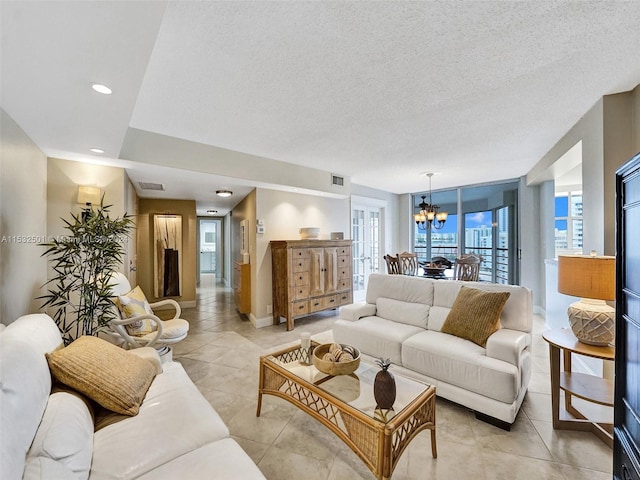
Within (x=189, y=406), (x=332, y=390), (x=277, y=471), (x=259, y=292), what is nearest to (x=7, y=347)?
(x=189, y=406)

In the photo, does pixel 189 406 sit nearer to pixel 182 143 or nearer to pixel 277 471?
pixel 277 471

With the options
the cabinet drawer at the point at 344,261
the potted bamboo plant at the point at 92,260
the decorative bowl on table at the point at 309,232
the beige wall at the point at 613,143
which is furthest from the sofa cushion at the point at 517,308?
the potted bamboo plant at the point at 92,260

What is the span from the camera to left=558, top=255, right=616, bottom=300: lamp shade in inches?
72.0

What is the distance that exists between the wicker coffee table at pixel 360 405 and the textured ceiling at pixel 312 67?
209 centimetres

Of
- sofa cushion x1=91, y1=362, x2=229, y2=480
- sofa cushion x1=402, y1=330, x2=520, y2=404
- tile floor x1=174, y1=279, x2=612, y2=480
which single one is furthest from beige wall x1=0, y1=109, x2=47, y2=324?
sofa cushion x1=402, y1=330, x2=520, y2=404

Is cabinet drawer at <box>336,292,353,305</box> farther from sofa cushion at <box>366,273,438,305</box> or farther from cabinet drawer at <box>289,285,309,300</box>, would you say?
sofa cushion at <box>366,273,438,305</box>

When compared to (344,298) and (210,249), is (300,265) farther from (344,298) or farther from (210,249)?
(210,249)

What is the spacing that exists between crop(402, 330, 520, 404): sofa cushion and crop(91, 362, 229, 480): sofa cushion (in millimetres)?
1701

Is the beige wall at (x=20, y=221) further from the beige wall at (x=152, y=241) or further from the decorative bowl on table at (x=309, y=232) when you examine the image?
the decorative bowl on table at (x=309, y=232)

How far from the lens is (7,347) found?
3.75ft

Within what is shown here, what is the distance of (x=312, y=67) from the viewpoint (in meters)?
1.97

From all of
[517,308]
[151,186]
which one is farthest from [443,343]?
[151,186]

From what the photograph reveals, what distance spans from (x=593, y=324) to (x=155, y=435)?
2.70 m

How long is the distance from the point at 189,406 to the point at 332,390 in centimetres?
85
